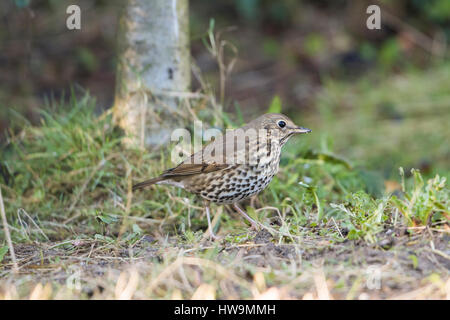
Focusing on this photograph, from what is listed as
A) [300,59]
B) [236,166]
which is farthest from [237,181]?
[300,59]

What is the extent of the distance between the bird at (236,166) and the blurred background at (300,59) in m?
3.26

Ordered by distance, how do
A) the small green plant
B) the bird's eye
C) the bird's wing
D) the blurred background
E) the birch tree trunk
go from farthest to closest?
the blurred background, the birch tree trunk, the bird's eye, the bird's wing, the small green plant

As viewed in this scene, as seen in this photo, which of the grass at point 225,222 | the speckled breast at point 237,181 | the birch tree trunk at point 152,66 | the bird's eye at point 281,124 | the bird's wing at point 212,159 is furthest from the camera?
the birch tree trunk at point 152,66

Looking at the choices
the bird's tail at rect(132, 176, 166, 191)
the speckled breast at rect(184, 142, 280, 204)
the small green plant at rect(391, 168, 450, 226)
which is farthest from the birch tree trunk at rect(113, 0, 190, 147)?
the small green plant at rect(391, 168, 450, 226)

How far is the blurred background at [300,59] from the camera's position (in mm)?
8516

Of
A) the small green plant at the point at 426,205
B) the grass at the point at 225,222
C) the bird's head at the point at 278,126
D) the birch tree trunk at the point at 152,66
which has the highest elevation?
the birch tree trunk at the point at 152,66

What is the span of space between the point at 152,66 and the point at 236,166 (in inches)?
61.7

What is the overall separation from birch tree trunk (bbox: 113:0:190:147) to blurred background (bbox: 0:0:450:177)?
2638mm

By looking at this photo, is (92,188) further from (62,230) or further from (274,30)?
(274,30)

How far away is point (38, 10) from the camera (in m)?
10.1

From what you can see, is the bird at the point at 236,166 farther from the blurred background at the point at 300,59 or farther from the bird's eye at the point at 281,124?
the blurred background at the point at 300,59

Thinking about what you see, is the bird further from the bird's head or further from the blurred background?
the blurred background

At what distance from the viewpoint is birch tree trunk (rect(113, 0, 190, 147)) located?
556 cm

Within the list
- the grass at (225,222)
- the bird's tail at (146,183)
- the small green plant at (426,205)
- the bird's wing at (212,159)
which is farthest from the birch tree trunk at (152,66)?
the small green plant at (426,205)
